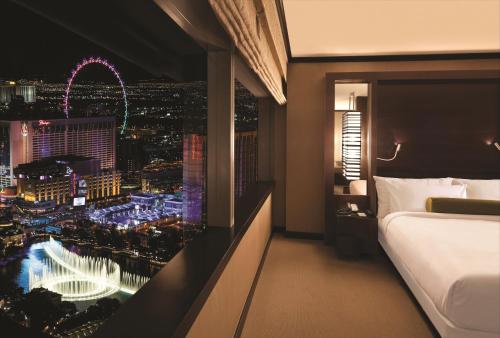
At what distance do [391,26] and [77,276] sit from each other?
3.38m

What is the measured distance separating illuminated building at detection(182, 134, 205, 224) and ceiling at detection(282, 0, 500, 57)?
1.44m

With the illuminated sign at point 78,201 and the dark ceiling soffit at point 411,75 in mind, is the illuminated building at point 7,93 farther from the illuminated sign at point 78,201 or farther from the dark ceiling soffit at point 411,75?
the dark ceiling soffit at point 411,75

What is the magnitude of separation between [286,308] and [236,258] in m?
0.92

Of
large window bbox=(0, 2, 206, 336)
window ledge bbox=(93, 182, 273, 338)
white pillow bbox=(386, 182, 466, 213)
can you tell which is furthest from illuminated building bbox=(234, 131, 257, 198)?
large window bbox=(0, 2, 206, 336)

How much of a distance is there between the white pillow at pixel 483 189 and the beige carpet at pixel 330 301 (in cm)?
126

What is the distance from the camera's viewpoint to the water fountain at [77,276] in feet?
3.06

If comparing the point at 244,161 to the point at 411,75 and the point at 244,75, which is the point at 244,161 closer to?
the point at 244,75

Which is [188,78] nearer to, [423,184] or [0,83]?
[0,83]

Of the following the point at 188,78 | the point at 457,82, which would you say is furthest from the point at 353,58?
the point at 188,78

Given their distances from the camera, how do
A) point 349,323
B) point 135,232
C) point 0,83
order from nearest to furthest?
1. point 0,83
2. point 135,232
3. point 349,323

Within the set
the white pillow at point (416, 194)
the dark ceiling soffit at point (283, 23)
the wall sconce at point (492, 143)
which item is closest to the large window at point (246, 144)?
the dark ceiling soffit at point (283, 23)

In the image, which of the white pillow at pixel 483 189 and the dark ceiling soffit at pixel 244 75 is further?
the white pillow at pixel 483 189

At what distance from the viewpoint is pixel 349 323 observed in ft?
8.70

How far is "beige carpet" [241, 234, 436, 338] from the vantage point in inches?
101
